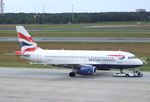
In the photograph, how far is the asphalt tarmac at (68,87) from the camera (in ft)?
125

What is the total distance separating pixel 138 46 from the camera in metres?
88.9

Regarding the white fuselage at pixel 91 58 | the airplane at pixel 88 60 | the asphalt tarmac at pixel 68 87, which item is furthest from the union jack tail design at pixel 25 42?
the asphalt tarmac at pixel 68 87

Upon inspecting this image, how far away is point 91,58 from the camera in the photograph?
5475 cm

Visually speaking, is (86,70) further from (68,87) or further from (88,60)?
(68,87)

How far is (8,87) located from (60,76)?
10514 mm

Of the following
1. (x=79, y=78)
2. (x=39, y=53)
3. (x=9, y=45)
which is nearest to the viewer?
(x=79, y=78)

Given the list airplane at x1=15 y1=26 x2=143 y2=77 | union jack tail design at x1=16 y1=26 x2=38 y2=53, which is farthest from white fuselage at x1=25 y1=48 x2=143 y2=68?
union jack tail design at x1=16 y1=26 x2=38 y2=53

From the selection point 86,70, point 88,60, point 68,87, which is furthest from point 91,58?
point 68,87

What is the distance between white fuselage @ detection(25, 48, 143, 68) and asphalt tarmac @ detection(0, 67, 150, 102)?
5.16 feet

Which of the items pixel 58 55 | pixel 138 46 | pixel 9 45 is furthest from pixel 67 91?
pixel 9 45

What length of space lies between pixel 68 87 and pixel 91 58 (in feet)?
35.6

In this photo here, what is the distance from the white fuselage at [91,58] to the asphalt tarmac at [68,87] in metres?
1.57

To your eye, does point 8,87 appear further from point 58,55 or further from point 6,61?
point 6,61

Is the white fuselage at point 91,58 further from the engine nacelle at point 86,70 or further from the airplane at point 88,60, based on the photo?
the engine nacelle at point 86,70
